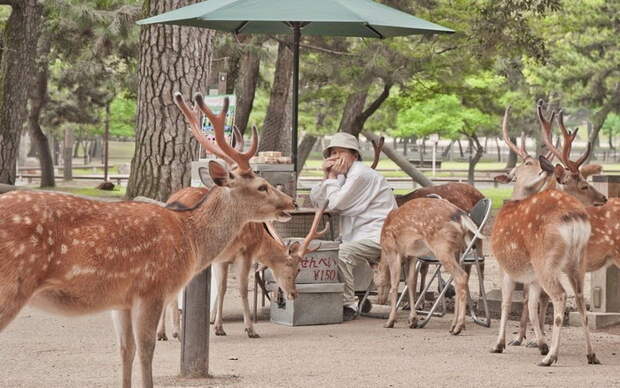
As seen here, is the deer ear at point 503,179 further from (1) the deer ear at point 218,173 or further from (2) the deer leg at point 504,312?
(1) the deer ear at point 218,173

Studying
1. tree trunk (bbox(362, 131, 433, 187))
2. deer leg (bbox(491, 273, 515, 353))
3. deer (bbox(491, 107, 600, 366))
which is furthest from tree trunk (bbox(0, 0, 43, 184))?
deer (bbox(491, 107, 600, 366))

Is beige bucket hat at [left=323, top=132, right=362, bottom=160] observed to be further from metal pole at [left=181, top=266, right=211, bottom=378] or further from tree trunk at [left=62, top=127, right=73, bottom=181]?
tree trunk at [left=62, top=127, right=73, bottom=181]

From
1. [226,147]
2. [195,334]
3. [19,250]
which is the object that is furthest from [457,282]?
[19,250]

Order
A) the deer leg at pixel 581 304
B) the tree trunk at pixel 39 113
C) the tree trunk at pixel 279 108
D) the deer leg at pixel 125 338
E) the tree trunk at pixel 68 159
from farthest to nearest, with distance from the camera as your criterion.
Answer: the tree trunk at pixel 68 159 → the tree trunk at pixel 39 113 → the tree trunk at pixel 279 108 → the deer leg at pixel 581 304 → the deer leg at pixel 125 338

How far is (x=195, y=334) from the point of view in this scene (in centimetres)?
668

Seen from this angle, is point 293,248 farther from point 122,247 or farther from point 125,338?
point 122,247

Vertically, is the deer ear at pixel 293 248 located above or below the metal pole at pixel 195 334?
above

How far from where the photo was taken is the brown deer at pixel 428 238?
879 cm

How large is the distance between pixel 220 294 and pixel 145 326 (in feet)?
10.0

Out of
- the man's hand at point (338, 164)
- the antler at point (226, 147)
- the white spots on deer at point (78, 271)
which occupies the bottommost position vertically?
the white spots on deer at point (78, 271)

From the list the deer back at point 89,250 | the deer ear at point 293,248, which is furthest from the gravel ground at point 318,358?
the deer back at point 89,250

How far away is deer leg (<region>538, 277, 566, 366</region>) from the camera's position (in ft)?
24.2

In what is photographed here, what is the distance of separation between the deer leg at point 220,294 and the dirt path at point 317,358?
0.37 feet

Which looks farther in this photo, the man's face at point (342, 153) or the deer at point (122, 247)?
the man's face at point (342, 153)
